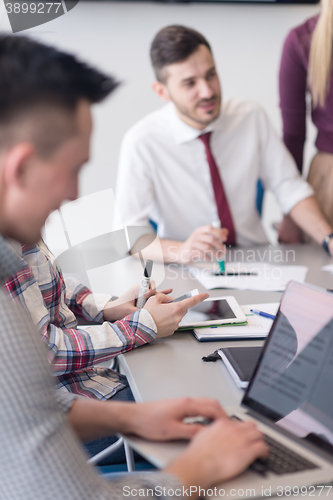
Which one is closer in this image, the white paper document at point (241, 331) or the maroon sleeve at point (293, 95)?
the white paper document at point (241, 331)

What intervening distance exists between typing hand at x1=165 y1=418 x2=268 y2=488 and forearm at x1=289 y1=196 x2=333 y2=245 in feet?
4.19

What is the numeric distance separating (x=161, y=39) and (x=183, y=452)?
1.58 meters

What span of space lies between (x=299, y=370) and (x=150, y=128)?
1.36 m

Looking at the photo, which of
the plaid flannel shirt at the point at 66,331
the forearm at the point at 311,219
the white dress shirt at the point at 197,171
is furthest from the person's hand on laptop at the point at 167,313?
the forearm at the point at 311,219

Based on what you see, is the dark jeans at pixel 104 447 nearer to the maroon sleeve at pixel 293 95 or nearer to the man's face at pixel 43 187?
the man's face at pixel 43 187

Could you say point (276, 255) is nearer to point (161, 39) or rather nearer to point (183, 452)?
point (161, 39)

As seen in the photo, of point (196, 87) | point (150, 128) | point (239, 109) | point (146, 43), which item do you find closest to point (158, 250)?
point (150, 128)

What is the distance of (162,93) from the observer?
1.84m

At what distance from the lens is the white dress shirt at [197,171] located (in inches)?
70.9

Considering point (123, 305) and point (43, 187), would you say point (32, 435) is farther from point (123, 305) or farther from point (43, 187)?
point (123, 305)

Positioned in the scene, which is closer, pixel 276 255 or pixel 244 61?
pixel 276 255

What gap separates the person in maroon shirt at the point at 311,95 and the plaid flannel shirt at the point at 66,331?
1.15m

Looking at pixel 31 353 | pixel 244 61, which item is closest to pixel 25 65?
pixel 31 353

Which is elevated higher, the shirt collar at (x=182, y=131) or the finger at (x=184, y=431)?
the shirt collar at (x=182, y=131)
